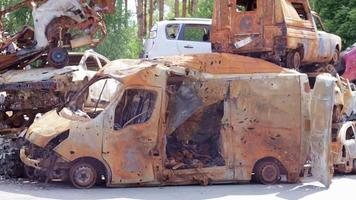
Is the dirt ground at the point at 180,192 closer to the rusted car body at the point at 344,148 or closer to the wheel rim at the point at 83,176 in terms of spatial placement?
the wheel rim at the point at 83,176

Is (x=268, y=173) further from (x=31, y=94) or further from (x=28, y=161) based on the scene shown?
(x=31, y=94)

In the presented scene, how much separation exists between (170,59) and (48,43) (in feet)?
12.1

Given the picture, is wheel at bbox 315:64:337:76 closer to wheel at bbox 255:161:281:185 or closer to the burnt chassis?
wheel at bbox 255:161:281:185

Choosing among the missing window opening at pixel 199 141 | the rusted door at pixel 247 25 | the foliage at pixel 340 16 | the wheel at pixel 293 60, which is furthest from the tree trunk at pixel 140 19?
the missing window opening at pixel 199 141

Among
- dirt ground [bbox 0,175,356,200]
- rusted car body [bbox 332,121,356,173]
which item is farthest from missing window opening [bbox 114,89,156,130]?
rusted car body [bbox 332,121,356,173]

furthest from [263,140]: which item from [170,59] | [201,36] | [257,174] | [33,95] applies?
[201,36]

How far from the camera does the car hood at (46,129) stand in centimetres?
1060

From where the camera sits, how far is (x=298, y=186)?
11.3 meters

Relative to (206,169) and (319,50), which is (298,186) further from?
(319,50)

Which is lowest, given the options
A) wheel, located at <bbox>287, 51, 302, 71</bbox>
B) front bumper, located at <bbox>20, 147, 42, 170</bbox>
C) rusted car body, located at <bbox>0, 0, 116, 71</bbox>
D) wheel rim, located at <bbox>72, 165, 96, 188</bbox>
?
wheel rim, located at <bbox>72, 165, 96, 188</bbox>

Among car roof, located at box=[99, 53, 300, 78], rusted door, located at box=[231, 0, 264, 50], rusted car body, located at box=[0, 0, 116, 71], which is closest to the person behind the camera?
car roof, located at box=[99, 53, 300, 78]

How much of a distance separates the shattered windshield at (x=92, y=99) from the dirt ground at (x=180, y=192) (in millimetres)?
1186

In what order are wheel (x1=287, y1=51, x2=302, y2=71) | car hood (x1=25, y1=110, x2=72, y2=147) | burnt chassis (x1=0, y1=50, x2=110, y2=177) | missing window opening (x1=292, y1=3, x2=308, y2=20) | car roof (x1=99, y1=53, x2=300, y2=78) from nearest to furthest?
car hood (x1=25, y1=110, x2=72, y2=147) < car roof (x1=99, y1=53, x2=300, y2=78) < burnt chassis (x1=0, y1=50, x2=110, y2=177) < wheel (x1=287, y1=51, x2=302, y2=71) < missing window opening (x1=292, y1=3, x2=308, y2=20)

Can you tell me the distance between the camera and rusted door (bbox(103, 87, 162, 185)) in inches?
422
